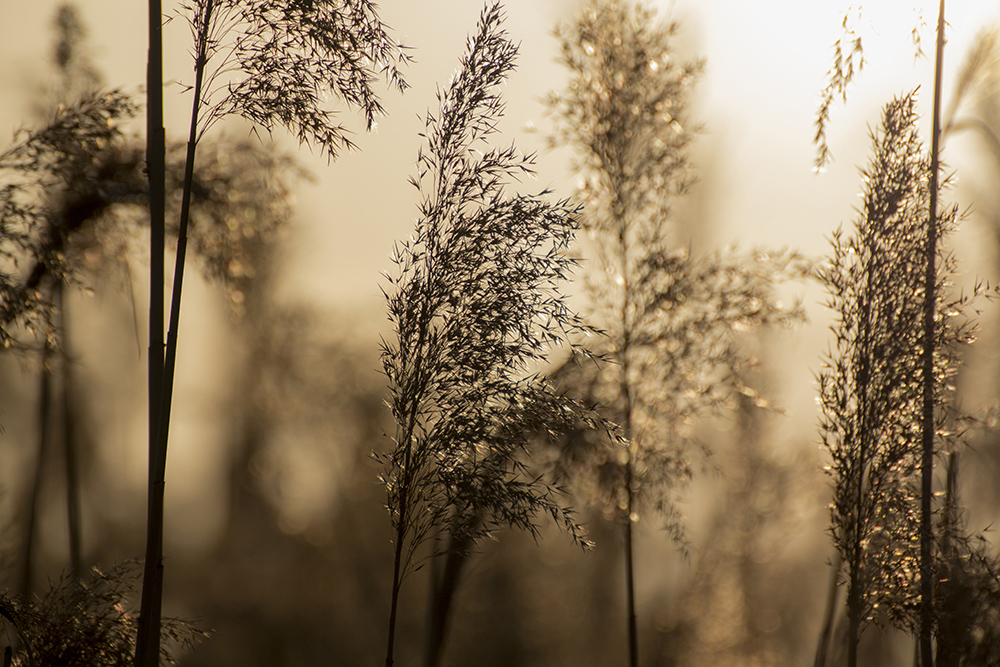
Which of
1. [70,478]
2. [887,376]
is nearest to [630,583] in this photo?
[887,376]

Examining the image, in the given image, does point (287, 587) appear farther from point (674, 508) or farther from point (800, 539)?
point (674, 508)

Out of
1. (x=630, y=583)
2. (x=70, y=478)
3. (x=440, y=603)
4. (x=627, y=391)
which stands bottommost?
(x=440, y=603)

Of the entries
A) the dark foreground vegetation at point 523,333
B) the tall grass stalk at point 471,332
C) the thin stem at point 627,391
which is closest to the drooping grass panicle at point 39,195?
the dark foreground vegetation at point 523,333

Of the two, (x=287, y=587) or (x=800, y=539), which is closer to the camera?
(x=800, y=539)

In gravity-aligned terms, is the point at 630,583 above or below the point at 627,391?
below

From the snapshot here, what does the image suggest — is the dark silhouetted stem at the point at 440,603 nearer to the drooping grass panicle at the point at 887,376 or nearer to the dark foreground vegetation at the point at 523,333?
the dark foreground vegetation at the point at 523,333

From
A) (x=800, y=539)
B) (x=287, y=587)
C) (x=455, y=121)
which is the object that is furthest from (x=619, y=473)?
(x=287, y=587)

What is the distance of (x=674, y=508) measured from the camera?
5113 millimetres

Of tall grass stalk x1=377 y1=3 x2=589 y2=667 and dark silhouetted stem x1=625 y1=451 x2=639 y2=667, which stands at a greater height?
tall grass stalk x1=377 y1=3 x2=589 y2=667

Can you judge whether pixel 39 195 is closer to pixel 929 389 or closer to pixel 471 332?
pixel 471 332

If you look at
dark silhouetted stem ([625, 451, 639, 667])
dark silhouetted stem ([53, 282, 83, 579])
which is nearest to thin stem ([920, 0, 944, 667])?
dark silhouetted stem ([625, 451, 639, 667])

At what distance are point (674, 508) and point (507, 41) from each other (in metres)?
3.27

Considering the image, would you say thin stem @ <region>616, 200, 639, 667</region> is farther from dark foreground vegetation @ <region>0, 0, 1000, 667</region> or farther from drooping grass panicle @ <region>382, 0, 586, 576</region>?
drooping grass panicle @ <region>382, 0, 586, 576</region>

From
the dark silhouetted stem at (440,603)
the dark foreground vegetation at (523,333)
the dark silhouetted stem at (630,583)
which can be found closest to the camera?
the dark foreground vegetation at (523,333)
